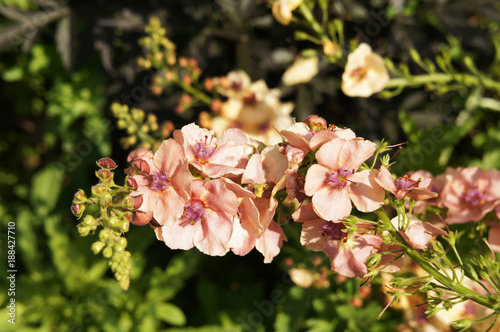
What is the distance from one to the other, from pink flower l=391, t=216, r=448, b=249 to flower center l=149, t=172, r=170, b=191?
28.7 inches

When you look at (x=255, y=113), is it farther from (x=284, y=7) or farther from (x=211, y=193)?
(x=211, y=193)

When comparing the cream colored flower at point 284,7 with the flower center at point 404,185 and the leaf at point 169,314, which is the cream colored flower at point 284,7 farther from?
the leaf at point 169,314

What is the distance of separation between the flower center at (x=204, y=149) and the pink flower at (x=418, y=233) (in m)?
0.63

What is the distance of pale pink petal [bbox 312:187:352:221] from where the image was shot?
47.5 inches

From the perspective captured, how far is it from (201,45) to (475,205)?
1.89 meters

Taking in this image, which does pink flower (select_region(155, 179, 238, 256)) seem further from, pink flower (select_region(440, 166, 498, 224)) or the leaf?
the leaf

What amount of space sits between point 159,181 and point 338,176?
0.55 m

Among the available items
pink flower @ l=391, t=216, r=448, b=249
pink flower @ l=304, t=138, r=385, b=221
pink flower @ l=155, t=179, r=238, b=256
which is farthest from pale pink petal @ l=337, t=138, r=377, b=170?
pink flower @ l=155, t=179, r=238, b=256

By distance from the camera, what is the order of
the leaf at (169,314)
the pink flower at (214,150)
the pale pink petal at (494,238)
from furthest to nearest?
the leaf at (169,314) → the pale pink petal at (494,238) → the pink flower at (214,150)

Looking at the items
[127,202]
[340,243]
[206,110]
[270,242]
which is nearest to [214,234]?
[270,242]

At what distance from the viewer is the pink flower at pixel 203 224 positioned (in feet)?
4.12

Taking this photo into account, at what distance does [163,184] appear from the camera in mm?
1293

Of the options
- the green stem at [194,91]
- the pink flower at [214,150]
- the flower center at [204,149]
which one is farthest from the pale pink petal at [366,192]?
the green stem at [194,91]

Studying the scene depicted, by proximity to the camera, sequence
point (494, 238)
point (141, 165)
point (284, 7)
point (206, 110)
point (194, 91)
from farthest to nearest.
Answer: point (206, 110) → point (194, 91) → point (284, 7) → point (494, 238) → point (141, 165)
